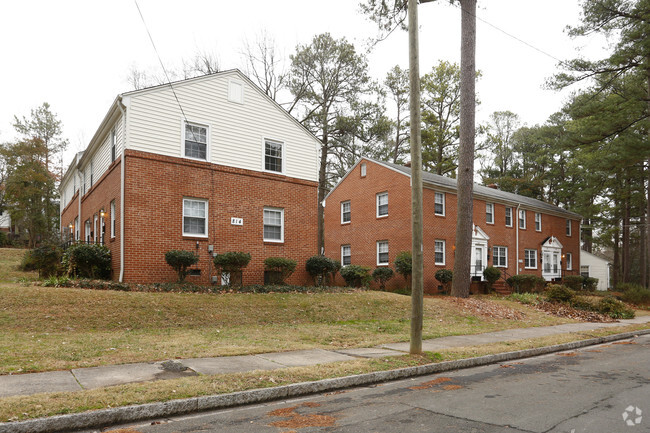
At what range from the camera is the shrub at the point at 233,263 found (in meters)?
16.4

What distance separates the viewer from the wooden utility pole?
8508mm

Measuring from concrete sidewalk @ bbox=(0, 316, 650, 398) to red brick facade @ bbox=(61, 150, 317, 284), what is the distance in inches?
355

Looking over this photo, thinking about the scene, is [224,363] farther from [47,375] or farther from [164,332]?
[164,332]

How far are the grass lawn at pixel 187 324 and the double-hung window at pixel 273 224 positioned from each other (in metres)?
3.70

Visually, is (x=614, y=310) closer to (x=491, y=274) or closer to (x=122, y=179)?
(x=491, y=274)

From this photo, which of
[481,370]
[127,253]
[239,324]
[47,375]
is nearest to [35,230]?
[127,253]

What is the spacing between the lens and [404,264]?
24547 mm

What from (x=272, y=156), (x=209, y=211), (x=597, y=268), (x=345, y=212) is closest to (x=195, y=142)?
(x=209, y=211)

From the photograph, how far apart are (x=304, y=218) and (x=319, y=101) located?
47.7 feet

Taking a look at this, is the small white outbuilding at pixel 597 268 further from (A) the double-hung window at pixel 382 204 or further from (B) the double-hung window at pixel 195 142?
(B) the double-hung window at pixel 195 142

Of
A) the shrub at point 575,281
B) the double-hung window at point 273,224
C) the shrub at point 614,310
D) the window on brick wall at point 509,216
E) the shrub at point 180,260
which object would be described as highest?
the window on brick wall at point 509,216

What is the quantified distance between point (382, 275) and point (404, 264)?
1552 mm

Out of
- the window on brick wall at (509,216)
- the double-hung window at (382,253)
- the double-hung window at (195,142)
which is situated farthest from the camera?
the window on brick wall at (509,216)

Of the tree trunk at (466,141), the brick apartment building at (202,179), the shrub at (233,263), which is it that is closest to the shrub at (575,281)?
the tree trunk at (466,141)
